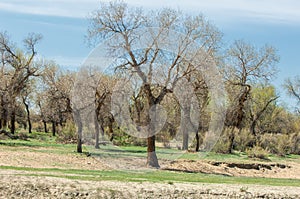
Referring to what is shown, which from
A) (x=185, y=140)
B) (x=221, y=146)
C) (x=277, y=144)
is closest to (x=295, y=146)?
(x=277, y=144)

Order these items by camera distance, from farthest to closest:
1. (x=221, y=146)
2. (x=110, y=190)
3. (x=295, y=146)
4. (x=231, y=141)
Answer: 1. (x=295, y=146)
2. (x=231, y=141)
3. (x=221, y=146)
4. (x=110, y=190)

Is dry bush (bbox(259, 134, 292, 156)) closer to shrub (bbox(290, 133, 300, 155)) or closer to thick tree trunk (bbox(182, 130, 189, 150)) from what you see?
shrub (bbox(290, 133, 300, 155))

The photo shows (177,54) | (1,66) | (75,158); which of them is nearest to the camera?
(177,54)

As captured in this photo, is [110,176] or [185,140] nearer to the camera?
[110,176]

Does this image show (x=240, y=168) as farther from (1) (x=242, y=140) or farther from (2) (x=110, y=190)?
(2) (x=110, y=190)

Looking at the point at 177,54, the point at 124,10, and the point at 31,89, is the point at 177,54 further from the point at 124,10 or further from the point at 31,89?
the point at 31,89

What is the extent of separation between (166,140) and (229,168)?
32.9 feet

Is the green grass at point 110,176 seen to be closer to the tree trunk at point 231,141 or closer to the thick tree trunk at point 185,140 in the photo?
the thick tree trunk at point 185,140

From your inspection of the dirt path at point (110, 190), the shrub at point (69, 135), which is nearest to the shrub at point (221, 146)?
the shrub at point (69, 135)

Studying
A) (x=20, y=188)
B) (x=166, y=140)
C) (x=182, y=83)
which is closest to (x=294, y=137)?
(x=166, y=140)

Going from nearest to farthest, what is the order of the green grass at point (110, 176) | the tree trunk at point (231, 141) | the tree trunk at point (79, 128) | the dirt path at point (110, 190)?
the dirt path at point (110, 190), the green grass at point (110, 176), the tree trunk at point (79, 128), the tree trunk at point (231, 141)

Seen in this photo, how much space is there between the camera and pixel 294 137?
40.9m

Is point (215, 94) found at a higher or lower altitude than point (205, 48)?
lower

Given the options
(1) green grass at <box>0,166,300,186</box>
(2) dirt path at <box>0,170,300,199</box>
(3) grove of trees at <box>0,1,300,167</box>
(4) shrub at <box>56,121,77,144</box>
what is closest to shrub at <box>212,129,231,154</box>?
(3) grove of trees at <box>0,1,300,167</box>
